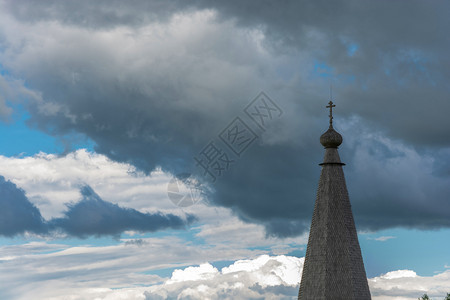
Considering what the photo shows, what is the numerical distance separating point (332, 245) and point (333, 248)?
256 millimetres

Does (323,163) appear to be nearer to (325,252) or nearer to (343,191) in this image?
(343,191)

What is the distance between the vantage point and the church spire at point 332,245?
5584cm

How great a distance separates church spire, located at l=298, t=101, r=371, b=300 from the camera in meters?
55.8

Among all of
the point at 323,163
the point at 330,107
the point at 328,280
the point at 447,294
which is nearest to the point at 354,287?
the point at 328,280

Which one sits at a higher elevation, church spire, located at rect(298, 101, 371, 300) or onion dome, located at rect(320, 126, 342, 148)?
onion dome, located at rect(320, 126, 342, 148)

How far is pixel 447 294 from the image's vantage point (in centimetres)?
7556

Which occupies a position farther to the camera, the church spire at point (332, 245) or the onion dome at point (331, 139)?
the onion dome at point (331, 139)

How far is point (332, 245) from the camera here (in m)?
57.0

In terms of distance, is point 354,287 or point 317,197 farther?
point 317,197

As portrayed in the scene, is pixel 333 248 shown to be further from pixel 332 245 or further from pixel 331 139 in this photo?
pixel 331 139

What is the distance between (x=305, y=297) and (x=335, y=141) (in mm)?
13195

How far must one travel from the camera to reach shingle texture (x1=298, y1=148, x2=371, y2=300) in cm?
5581

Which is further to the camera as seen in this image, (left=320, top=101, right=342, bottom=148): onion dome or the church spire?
(left=320, top=101, right=342, bottom=148): onion dome

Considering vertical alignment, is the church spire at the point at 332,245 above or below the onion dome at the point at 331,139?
below
